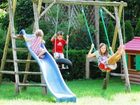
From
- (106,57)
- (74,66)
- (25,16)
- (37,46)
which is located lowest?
(74,66)

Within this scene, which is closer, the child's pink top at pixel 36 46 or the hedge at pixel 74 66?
the child's pink top at pixel 36 46

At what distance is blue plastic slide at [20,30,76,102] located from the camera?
966 centimetres

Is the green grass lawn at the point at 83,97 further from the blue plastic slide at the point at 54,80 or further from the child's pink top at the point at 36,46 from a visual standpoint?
the child's pink top at the point at 36,46

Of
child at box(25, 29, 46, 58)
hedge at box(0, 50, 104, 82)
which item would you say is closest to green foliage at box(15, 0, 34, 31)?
hedge at box(0, 50, 104, 82)

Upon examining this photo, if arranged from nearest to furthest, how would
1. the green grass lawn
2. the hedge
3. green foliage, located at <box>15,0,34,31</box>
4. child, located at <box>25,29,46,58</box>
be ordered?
the green grass lawn
child, located at <box>25,29,46,58</box>
the hedge
green foliage, located at <box>15,0,34,31</box>

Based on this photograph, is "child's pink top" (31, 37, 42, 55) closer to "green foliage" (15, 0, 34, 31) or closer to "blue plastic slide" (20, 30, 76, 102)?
"blue plastic slide" (20, 30, 76, 102)

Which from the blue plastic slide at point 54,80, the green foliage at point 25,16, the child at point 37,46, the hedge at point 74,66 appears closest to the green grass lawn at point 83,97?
the blue plastic slide at point 54,80

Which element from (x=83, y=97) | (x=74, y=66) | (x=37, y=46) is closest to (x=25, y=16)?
(x=74, y=66)

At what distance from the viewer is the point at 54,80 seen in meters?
10.6

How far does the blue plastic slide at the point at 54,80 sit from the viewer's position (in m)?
9.66

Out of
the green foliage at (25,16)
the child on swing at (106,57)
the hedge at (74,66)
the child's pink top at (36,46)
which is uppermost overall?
the green foliage at (25,16)

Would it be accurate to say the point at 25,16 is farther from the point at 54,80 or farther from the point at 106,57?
the point at 54,80

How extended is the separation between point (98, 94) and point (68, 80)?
4.56 m

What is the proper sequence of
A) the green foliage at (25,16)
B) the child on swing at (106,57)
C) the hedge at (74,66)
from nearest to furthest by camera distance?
1. the child on swing at (106,57)
2. the hedge at (74,66)
3. the green foliage at (25,16)
